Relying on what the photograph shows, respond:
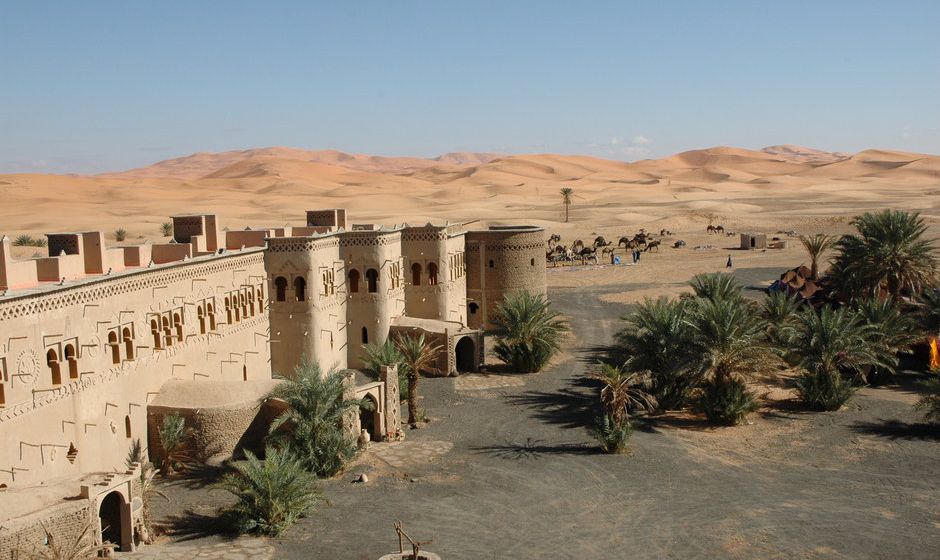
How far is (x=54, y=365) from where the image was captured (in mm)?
16109

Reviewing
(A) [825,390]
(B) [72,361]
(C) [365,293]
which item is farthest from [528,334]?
(B) [72,361]

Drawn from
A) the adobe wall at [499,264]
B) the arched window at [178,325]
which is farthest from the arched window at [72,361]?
the adobe wall at [499,264]

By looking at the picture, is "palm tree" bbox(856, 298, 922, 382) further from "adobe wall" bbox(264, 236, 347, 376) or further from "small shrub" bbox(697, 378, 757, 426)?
"adobe wall" bbox(264, 236, 347, 376)

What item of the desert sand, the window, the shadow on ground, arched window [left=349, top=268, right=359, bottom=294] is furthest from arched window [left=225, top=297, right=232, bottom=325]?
the desert sand

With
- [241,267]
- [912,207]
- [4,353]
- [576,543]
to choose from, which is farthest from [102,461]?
[912,207]

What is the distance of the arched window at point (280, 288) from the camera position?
26111 mm

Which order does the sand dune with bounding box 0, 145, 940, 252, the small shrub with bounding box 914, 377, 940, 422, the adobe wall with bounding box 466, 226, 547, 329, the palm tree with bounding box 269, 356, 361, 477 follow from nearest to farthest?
the palm tree with bounding box 269, 356, 361, 477
the small shrub with bounding box 914, 377, 940, 422
the adobe wall with bounding box 466, 226, 547, 329
the sand dune with bounding box 0, 145, 940, 252

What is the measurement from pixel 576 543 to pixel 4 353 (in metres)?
10.9

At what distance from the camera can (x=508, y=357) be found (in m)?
30.0

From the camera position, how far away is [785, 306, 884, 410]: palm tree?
24078mm

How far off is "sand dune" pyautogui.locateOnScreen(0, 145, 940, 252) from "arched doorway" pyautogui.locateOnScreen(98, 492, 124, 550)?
25933 mm

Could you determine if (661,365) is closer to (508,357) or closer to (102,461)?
(508,357)

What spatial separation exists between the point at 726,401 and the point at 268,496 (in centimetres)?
1286

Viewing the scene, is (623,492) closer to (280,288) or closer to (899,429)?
(899,429)
